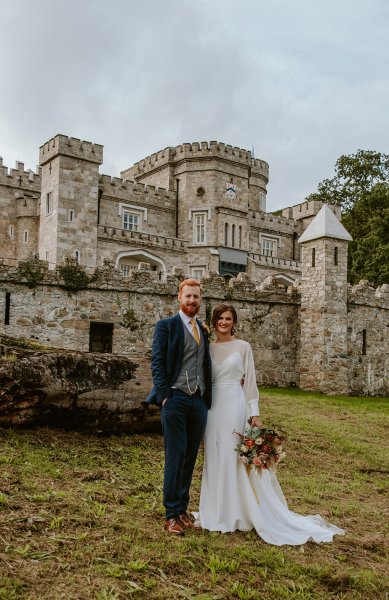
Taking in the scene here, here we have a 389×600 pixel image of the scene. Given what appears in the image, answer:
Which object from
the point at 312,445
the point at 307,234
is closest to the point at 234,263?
the point at 307,234

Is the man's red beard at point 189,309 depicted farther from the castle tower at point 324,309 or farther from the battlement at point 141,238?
the battlement at point 141,238

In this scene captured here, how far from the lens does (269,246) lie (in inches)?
1724

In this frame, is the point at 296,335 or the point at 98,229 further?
the point at 98,229

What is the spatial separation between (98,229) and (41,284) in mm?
17256

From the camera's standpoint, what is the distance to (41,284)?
17.2m

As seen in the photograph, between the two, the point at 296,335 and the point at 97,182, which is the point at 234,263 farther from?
the point at 296,335

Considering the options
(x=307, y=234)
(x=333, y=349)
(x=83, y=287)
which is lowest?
(x=333, y=349)

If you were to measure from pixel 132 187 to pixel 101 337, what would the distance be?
69.8 feet

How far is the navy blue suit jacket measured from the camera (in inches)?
213

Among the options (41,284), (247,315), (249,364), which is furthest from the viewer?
(247,315)

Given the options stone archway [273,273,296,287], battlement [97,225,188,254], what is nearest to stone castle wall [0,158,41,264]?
battlement [97,225,188,254]

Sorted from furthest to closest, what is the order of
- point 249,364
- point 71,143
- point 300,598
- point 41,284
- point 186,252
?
1. point 186,252
2. point 71,143
3. point 41,284
4. point 249,364
5. point 300,598

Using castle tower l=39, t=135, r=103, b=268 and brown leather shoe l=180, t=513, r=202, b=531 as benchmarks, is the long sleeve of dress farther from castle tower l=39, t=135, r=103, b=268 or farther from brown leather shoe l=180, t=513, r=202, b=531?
castle tower l=39, t=135, r=103, b=268

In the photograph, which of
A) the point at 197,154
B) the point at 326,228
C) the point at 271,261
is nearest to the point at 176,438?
the point at 326,228
